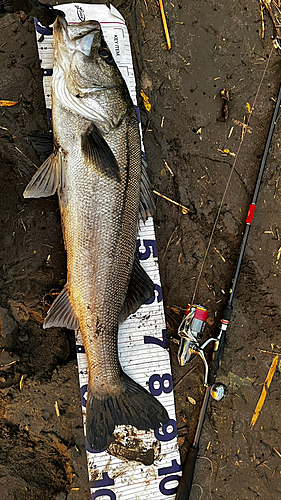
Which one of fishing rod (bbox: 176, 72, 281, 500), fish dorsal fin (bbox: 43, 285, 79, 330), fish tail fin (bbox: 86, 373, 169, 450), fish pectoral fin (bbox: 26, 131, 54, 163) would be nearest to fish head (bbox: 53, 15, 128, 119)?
fish pectoral fin (bbox: 26, 131, 54, 163)

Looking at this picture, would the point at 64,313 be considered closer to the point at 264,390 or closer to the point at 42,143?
the point at 42,143

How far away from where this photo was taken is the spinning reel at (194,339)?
9.04ft

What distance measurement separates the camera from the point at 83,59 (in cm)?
233

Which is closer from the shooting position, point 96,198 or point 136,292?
point 96,198

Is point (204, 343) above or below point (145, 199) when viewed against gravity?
below

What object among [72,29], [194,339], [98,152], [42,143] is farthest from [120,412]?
[72,29]

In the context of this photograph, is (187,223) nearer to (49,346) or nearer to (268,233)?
(268,233)

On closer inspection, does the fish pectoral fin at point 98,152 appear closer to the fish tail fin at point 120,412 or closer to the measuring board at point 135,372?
the measuring board at point 135,372

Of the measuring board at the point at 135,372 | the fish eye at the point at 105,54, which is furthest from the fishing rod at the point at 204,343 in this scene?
the fish eye at the point at 105,54

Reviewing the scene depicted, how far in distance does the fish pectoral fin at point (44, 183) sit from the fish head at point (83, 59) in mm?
505

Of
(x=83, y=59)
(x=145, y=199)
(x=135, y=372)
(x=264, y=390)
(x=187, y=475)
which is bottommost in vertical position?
(x=187, y=475)

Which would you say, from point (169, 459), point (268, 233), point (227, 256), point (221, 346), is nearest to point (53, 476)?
point (169, 459)

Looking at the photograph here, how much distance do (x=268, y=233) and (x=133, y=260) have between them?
1436 mm

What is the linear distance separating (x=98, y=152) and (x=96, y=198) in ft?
1.00
